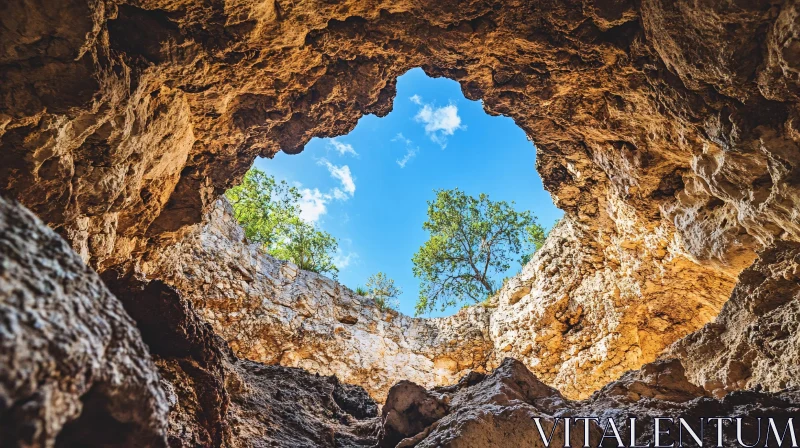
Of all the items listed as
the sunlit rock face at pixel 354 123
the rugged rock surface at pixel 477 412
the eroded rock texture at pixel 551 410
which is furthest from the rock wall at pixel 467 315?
the rugged rock surface at pixel 477 412

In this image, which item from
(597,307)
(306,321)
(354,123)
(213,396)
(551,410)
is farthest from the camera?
(306,321)

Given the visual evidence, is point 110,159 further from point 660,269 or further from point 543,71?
point 660,269

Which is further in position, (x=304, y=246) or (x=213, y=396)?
(x=304, y=246)

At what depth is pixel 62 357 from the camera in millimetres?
1798

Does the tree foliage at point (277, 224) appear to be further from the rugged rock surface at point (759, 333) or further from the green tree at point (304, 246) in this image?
the rugged rock surface at point (759, 333)

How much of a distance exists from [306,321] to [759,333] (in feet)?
34.9

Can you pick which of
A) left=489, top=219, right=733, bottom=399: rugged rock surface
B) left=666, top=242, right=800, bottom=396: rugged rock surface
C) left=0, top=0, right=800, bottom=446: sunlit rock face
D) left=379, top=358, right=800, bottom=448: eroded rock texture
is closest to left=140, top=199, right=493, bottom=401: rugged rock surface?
left=489, top=219, right=733, bottom=399: rugged rock surface

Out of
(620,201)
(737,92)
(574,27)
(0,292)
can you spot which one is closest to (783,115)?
(737,92)

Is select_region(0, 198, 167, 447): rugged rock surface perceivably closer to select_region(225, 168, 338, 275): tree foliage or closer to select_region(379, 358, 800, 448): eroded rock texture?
select_region(379, 358, 800, 448): eroded rock texture

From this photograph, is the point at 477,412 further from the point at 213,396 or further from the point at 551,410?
the point at 213,396

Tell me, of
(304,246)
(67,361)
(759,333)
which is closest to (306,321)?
(304,246)

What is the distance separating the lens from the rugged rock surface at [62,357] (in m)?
1.59

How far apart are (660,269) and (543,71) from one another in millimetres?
5266

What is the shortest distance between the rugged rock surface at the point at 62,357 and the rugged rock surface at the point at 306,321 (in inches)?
316
